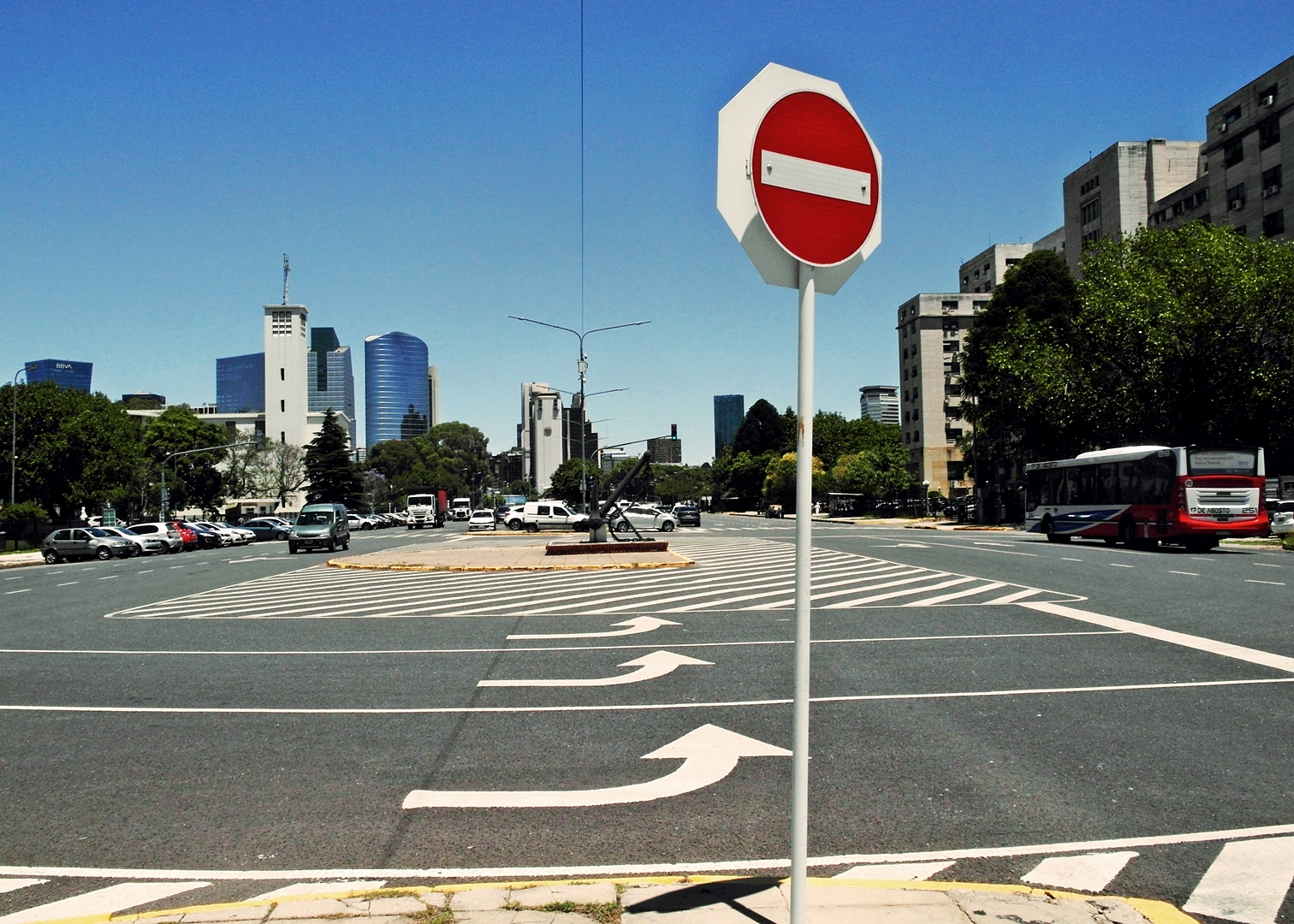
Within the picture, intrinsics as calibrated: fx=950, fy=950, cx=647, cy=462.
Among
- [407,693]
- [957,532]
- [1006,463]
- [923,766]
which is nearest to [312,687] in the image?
[407,693]

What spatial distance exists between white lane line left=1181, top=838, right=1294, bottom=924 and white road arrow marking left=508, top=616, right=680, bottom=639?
7982mm

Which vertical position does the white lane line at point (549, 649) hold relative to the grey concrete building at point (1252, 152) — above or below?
below

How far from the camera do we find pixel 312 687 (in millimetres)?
8602

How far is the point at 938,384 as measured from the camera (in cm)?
10212

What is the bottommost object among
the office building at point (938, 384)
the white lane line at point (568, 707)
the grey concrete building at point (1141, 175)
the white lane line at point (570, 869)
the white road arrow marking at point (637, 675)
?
the white road arrow marking at point (637, 675)

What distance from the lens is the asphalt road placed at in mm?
4496

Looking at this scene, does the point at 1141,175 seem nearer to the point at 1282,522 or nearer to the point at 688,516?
the point at 688,516

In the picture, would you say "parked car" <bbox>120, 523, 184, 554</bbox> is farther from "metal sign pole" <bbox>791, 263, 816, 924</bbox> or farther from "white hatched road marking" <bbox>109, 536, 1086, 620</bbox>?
"metal sign pole" <bbox>791, 263, 816, 924</bbox>

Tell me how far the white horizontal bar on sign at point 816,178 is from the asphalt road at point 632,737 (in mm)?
2801

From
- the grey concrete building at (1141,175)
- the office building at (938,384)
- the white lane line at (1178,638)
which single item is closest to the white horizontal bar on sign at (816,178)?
the white lane line at (1178,638)

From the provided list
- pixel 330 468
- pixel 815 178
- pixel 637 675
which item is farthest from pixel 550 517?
pixel 815 178

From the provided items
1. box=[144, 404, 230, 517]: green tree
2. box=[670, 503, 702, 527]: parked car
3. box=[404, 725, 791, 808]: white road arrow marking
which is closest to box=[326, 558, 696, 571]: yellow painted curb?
box=[404, 725, 791, 808]: white road arrow marking

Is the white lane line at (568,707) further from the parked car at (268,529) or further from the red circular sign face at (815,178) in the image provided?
the parked car at (268,529)

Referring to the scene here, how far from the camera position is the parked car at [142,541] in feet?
144
